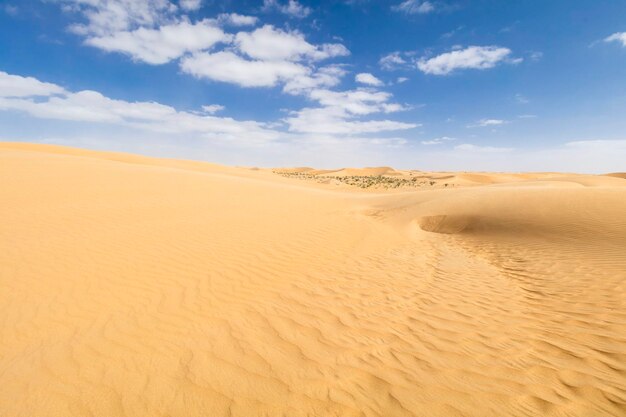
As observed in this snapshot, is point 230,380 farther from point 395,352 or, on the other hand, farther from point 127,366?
point 395,352

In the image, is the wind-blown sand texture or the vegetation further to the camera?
the vegetation

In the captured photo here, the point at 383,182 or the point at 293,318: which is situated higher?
the point at 383,182

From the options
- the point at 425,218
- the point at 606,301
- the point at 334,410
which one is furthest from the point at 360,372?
the point at 425,218

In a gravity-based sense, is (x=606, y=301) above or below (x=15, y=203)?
below

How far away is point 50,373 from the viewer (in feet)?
9.76

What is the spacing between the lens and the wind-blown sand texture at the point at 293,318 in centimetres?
283

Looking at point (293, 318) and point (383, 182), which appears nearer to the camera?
point (293, 318)

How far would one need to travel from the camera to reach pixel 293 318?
14.0 ft

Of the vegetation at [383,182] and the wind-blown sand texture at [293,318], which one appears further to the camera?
the vegetation at [383,182]

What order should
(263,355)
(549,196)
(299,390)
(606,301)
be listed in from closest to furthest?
(299,390) < (263,355) < (606,301) < (549,196)

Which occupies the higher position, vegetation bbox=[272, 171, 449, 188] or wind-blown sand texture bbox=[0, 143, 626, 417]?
vegetation bbox=[272, 171, 449, 188]

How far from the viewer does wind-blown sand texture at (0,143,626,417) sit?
111 inches

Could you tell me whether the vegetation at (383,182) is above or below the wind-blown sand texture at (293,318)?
above

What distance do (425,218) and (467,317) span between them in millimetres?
8580
